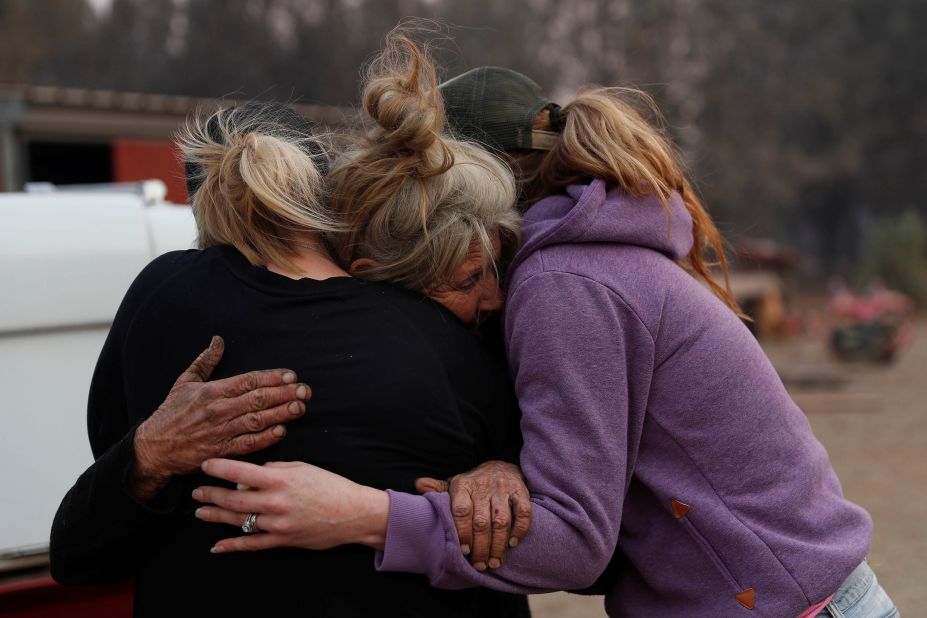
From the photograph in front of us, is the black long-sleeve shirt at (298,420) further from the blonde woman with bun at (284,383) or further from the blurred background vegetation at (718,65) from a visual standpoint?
the blurred background vegetation at (718,65)

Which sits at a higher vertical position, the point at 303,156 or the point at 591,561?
the point at 303,156

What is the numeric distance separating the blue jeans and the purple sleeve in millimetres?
417

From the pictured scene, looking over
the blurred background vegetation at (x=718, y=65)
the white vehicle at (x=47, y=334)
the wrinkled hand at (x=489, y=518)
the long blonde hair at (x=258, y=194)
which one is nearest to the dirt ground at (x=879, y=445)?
the wrinkled hand at (x=489, y=518)

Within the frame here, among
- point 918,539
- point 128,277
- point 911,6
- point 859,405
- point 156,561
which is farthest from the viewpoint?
point 911,6

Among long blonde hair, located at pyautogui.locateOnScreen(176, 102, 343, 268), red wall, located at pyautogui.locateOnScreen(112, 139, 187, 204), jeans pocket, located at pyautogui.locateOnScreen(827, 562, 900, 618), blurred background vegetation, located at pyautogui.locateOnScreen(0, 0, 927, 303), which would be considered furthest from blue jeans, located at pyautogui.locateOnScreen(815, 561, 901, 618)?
blurred background vegetation, located at pyautogui.locateOnScreen(0, 0, 927, 303)

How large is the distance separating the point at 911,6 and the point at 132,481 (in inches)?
1257

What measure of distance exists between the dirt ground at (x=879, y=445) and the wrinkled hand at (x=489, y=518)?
110cm

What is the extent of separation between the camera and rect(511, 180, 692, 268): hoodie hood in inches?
59.6

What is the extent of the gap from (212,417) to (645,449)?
692 millimetres

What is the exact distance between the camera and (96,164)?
12.3 meters

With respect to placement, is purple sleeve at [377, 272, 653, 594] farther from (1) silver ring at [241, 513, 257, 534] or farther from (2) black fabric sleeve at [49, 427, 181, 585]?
(2) black fabric sleeve at [49, 427, 181, 585]

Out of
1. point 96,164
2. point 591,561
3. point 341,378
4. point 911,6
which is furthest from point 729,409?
point 911,6

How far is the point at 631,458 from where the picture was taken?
4.90 ft

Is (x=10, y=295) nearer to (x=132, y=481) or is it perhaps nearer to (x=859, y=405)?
(x=132, y=481)
